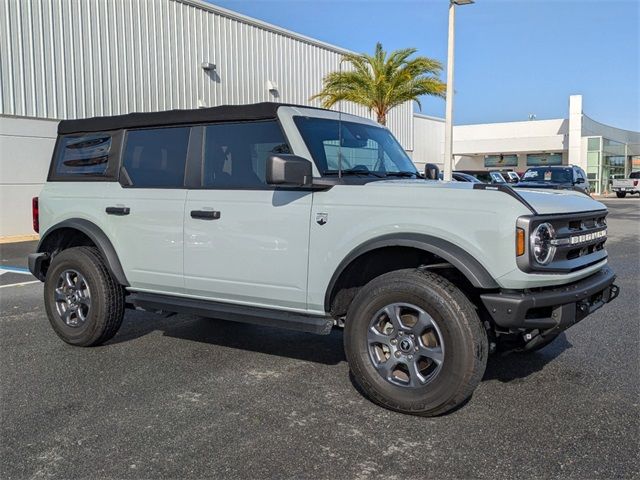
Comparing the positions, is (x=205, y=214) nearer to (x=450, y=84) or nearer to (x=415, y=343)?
(x=415, y=343)

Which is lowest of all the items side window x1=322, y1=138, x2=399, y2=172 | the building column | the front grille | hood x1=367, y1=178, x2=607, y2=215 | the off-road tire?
the off-road tire

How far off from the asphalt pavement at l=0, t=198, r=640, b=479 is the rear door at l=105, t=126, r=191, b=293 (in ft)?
2.52

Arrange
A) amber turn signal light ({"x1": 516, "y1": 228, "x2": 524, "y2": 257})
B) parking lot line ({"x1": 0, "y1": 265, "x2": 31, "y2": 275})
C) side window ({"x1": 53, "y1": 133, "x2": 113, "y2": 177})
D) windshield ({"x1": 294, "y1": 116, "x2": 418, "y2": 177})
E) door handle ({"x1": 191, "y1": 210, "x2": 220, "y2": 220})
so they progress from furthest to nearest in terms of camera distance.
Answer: parking lot line ({"x1": 0, "y1": 265, "x2": 31, "y2": 275})
side window ({"x1": 53, "y1": 133, "x2": 113, "y2": 177})
door handle ({"x1": 191, "y1": 210, "x2": 220, "y2": 220})
windshield ({"x1": 294, "y1": 116, "x2": 418, "y2": 177})
amber turn signal light ({"x1": 516, "y1": 228, "x2": 524, "y2": 257})

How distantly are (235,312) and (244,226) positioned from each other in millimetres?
673

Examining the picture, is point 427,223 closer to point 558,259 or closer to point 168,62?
point 558,259

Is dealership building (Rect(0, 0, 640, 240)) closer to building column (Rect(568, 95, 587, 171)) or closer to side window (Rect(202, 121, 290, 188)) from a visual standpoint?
side window (Rect(202, 121, 290, 188))

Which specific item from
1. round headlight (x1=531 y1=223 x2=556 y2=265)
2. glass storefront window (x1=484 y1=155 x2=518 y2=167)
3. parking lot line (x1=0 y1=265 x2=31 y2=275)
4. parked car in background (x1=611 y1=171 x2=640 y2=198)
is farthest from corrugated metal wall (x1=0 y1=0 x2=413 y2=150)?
glass storefront window (x1=484 y1=155 x2=518 y2=167)

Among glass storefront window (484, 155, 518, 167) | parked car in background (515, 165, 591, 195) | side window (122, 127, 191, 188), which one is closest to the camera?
side window (122, 127, 191, 188)

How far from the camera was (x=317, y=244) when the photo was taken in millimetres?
4133

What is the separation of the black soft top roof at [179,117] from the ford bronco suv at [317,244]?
0.05ft

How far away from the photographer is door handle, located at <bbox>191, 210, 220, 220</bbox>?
4.56 meters

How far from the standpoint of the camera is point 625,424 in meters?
3.62

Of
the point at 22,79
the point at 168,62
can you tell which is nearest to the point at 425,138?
the point at 168,62

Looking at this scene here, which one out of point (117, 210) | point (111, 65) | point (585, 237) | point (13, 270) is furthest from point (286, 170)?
point (111, 65)
